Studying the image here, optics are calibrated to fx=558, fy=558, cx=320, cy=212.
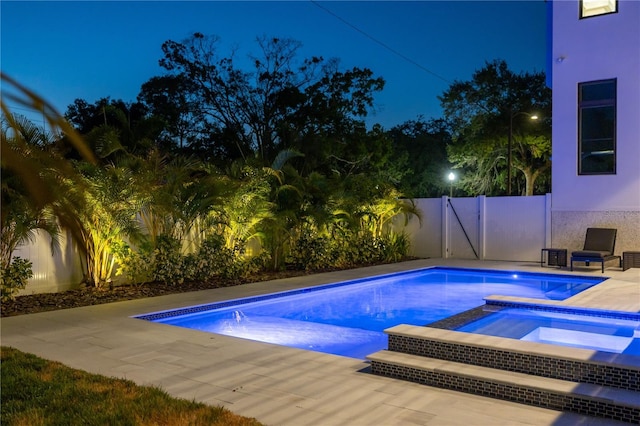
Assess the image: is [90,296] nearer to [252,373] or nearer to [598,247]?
[252,373]

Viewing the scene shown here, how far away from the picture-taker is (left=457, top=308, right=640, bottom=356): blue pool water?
6426 mm

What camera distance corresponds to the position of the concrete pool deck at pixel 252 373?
3.75 meters

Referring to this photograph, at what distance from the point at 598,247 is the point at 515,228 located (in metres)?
2.64

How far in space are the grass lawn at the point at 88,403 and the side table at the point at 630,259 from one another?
35.8 feet

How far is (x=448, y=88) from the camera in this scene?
27172mm

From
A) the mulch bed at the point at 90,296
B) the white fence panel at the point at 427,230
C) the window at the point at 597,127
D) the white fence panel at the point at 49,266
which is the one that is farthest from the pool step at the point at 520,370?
the white fence panel at the point at 427,230

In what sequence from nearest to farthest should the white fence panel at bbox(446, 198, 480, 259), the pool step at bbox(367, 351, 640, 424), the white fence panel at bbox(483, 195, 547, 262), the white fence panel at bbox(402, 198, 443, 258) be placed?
the pool step at bbox(367, 351, 640, 424)
the white fence panel at bbox(483, 195, 547, 262)
the white fence panel at bbox(446, 198, 480, 259)
the white fence panel at bbox(402, 198, 443, 258)

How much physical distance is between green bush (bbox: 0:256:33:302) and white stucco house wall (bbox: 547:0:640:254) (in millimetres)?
11334

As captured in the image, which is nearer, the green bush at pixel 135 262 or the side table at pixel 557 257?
the green bush at pixel 135 262

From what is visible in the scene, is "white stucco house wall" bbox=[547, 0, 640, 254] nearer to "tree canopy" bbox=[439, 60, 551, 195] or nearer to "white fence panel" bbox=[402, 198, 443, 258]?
"white fence panel" bbox=[402, 198, 443, 258]

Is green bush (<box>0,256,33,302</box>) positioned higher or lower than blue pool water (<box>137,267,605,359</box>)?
higher

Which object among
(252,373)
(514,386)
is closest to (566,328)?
(514,386)

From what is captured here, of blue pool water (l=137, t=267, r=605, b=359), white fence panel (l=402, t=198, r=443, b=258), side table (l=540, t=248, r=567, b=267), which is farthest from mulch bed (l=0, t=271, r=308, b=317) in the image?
white fence panel (l=402, t=198, r=443, b=258)

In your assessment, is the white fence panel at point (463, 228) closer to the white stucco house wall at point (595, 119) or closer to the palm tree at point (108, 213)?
the white stucco house wall at point (595, 119)
